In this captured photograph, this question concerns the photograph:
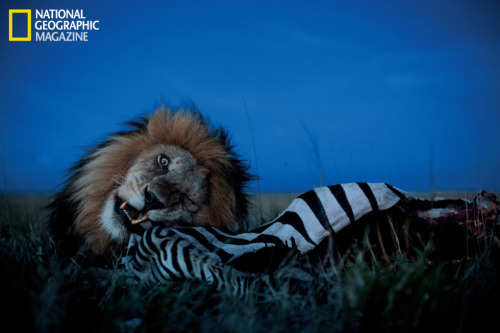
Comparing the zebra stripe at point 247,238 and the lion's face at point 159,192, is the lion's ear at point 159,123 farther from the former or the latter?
the zebra stripe at point 247,238

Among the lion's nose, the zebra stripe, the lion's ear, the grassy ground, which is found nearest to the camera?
the grassy ground

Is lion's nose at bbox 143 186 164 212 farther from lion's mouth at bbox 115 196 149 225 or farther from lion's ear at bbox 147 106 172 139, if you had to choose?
lion's ear at bbox 147 106 172 139

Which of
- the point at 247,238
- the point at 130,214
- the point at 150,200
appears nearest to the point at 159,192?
the point at 150,200

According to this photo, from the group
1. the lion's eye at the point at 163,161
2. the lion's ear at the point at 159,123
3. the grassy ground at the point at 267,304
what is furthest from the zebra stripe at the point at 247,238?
the lion's ear at the point at 159,123

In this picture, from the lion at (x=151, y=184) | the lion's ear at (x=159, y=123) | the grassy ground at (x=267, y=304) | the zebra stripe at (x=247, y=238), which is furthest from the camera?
the lion's ear at (x=159, y=123)

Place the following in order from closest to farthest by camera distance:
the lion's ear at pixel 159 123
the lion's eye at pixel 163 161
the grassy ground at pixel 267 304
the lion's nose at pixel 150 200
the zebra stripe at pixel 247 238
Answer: the grassy ground at pixel 267 304 → the zebra stripe at pixel 247 238 → the lion's nose at pixel 150 200 → the lion's eye at pixel 163 161 → the lion's ear at pixel 159 123

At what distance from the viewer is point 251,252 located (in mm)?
2311

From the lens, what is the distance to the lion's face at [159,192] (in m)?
2.54

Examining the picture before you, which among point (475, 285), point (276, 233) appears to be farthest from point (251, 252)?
point (475, 285)

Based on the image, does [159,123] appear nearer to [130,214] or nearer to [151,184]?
[151,184]

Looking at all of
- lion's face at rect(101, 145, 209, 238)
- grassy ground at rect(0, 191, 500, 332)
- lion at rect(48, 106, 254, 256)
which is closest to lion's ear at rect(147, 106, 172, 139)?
lion at rect(48, 106, 254, 256)

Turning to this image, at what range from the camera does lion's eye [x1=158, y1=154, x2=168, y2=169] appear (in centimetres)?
279

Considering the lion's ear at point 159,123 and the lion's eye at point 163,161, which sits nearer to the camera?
the lion's eye at point 163,161

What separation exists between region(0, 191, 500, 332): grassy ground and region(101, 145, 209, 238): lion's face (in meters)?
0.56
